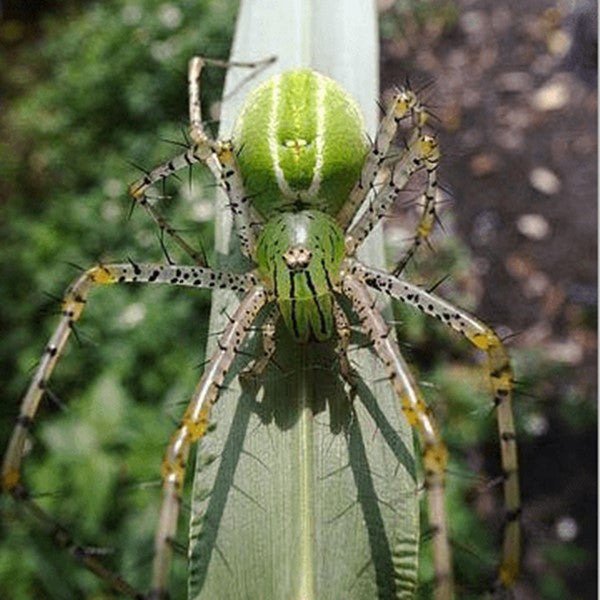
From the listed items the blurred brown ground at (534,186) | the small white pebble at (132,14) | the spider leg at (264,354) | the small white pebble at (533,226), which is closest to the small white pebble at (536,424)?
the blurred brown ground at (534,186)

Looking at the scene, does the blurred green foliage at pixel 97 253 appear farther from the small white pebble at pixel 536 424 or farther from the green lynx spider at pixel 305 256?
the small white pebble at pixel 536 424

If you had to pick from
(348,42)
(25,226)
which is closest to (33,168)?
(25,226)

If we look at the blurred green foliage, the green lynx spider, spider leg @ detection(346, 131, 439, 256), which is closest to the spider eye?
the green lynx spider

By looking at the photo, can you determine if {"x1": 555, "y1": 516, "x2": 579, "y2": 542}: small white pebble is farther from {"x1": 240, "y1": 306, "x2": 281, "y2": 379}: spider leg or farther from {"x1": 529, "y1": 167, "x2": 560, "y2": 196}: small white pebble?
Result: {"x1": 240, "y1": 306, "x2": 281, "y2": 379}: spider leg

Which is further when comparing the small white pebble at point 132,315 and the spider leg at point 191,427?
the small white pebble at point 132,315

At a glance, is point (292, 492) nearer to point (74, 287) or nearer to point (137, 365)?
point (74, 287)

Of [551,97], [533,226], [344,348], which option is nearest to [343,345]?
[344,348]
